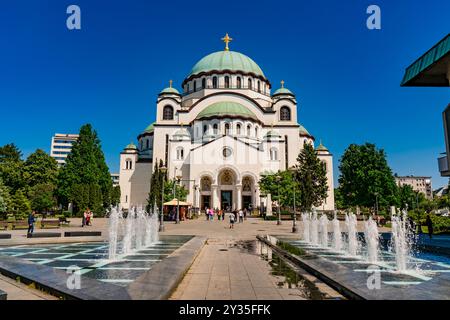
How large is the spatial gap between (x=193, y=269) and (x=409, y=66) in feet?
37.2

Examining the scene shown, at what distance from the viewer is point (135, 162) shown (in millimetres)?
49938

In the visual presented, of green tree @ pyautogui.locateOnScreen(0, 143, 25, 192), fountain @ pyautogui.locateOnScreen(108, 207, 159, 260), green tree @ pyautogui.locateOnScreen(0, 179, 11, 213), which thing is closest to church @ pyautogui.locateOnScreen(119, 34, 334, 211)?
green tree @ pyautogui.locateOnScreen(0, 143, 25, 192)

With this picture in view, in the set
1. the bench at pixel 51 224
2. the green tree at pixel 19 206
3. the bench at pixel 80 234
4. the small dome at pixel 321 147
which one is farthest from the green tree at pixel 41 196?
the small dome at pixel 321 147

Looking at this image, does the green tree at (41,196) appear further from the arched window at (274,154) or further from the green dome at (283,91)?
the green dome at (283,91)

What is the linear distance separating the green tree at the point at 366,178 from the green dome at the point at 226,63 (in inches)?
812

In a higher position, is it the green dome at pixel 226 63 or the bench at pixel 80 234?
the green dome at pixel 226 63

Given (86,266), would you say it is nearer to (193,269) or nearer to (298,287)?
(193,269)

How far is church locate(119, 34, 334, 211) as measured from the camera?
129 ft

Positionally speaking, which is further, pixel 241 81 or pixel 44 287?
pixel 241 81

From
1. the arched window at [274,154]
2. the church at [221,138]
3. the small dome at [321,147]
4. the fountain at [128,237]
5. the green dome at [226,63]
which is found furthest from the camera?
the small dome at [321,147]

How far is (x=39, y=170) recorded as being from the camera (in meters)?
43.3

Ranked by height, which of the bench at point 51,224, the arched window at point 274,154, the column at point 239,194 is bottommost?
the bench at point 51,224

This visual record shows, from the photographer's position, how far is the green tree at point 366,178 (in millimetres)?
35812
